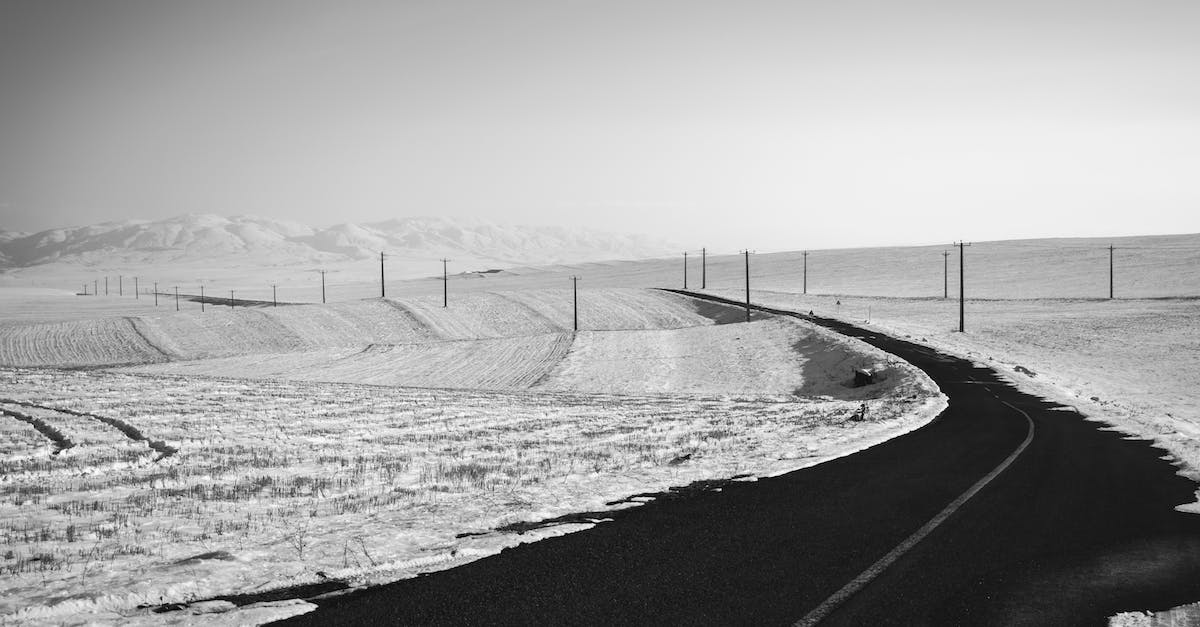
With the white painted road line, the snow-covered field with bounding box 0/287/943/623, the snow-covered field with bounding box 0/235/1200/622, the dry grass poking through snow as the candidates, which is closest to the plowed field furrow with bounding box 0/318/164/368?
the snow-covered field with bounding box 0/235/1200/622

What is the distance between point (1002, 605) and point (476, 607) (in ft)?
15.8

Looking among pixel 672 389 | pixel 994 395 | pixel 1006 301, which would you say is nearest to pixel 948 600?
pixel 994 395

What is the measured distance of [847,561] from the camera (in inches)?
328

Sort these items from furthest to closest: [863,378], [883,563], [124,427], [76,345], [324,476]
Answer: [76,345] → [863,378] → [124,427] → [324,476] → [883,563]

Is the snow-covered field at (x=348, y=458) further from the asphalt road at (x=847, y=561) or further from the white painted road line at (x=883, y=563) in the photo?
the white painted road line at (x=883, y=563)

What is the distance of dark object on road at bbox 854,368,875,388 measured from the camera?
135 ft

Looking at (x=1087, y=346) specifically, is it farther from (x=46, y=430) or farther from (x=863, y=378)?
(x=46, y=430)

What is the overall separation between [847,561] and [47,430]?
24.1 meters

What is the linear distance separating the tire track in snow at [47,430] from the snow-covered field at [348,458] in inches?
5.4

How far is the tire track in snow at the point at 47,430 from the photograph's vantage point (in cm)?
2027

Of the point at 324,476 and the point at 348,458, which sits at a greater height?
the point at 324,476

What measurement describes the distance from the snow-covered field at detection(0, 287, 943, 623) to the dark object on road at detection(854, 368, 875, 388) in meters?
1.30

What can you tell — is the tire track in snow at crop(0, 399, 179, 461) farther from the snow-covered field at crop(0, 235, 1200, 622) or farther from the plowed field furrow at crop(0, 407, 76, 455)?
the plowed field furrow at crop(0, 407, 76, 455)

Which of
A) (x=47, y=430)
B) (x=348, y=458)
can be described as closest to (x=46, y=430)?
(x=47, y=430)
